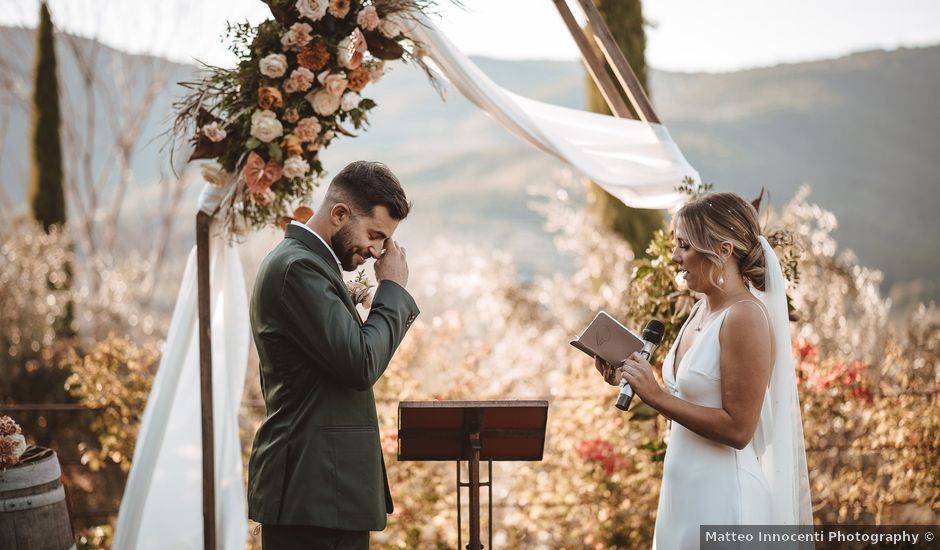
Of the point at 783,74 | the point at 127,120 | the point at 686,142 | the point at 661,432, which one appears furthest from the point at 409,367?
the point at 783,74

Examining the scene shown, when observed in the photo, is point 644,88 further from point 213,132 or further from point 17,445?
point 17,445

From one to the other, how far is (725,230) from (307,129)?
1.79 m

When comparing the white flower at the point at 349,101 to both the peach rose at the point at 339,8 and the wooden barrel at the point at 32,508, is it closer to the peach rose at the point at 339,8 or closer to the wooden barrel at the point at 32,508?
the peach rose at the point at 339,8

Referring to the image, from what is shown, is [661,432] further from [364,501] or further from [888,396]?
[364,501]

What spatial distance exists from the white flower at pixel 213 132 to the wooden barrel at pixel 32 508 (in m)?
1.40

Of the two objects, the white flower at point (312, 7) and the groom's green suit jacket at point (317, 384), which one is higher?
the white flower at point (312, 7)

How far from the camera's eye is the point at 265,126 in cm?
346

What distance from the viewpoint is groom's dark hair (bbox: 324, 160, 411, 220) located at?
7.91 feet

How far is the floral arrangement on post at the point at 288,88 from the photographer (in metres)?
3.45

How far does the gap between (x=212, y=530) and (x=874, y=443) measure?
3.77 m

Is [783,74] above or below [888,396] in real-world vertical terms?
above

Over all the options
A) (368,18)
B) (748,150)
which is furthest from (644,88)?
(748,150)

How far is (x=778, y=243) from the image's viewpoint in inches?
142

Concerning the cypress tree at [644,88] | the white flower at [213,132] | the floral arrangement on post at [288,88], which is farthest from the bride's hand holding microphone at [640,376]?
the cypress tree at [644,88]
